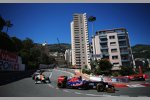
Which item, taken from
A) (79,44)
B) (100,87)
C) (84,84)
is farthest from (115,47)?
(79,44)

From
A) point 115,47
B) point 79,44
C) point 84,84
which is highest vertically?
point 79,44

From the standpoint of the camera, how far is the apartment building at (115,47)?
5212 cm

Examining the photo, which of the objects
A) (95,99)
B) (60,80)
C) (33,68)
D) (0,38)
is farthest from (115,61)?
(95,99)

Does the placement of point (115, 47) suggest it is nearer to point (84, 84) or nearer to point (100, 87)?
point (84, 84)

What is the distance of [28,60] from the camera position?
32.5 meters

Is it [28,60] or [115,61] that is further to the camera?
[115,61]

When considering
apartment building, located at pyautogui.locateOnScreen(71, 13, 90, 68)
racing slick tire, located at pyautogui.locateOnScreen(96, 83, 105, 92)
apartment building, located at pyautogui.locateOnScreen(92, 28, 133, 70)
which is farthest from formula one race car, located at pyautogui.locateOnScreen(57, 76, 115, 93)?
apartment building, located at pyautogui.locateOnScreen(71, 13, 90, 68)

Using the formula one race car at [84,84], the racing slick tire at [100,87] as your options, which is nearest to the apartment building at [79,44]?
the formula one race car at [84,84]

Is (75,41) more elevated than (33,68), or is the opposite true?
(75,41)

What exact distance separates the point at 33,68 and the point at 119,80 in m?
14.8

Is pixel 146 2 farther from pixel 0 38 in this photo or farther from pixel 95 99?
pixel 0 38

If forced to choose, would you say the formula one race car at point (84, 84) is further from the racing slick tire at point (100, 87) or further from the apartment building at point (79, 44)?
the apartment building at point (79, 44)

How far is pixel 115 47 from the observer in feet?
180

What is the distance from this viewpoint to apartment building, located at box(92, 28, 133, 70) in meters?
52.1
